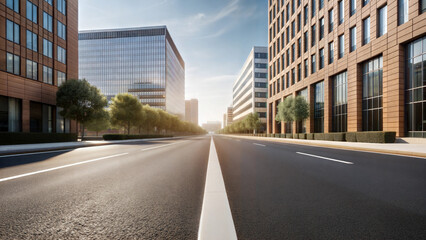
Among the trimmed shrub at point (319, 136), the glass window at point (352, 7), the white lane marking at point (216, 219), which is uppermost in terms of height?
the glass window at point (352, 7)

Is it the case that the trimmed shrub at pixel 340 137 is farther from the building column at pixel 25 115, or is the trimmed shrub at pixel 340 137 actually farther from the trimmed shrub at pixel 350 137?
the building column at pixel 25 115

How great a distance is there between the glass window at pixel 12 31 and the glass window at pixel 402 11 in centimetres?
4253

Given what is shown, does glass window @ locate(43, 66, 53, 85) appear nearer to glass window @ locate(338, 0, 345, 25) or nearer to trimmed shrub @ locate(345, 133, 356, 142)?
trimmed shrub @ locate(345, 133, 356, 142)

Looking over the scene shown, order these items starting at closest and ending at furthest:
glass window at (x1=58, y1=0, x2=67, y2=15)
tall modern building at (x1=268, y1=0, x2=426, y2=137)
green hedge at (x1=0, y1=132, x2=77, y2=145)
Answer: green hedge at (x1=0, y1=132, x2=77, y2=145) → tall modern building at (x1=268, y1=0, x2=426, y2=137) → glass window at (x1=58, y1=0, x2=67, y2=15)

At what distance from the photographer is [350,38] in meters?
24.3

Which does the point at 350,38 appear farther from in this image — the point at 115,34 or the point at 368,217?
the point at 115,34

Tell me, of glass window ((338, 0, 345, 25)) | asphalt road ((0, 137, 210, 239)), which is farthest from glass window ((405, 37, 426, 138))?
asphalt road ((0, 137, 210, 239))

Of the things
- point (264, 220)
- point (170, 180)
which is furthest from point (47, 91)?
point (264, 220)

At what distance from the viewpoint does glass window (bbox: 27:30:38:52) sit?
23703mm

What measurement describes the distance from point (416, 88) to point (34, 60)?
43.4 metres

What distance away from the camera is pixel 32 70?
24141mm

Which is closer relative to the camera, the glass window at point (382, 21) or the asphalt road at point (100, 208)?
the asphalt road at point (100, 208)

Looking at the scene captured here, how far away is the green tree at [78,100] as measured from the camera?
2420 cm

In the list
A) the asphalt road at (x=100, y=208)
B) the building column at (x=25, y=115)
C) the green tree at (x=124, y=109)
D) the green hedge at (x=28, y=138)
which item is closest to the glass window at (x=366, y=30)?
the asphalt road at (x=100, y=208)
